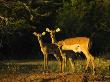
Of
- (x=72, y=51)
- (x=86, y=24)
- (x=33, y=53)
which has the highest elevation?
(x=72, y=51)

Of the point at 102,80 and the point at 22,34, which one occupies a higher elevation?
the point at 102,80


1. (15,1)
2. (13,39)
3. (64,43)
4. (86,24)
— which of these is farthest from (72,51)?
(86,24)

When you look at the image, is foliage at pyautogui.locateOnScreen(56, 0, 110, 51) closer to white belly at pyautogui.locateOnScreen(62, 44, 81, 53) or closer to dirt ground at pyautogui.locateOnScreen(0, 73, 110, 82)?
white belly at pyautogui.locateOnScreen(62, 44, 81, 53)

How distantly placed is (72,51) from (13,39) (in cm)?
1098

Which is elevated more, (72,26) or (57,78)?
(57,78)

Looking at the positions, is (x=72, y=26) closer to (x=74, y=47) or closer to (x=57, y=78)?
(x=74, y=47)

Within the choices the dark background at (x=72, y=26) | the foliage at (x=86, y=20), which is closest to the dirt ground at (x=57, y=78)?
the dark background at (x=72, y=26)

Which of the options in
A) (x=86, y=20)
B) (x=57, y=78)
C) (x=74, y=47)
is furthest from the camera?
(x=86, y=20)

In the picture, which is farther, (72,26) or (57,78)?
(72,26)

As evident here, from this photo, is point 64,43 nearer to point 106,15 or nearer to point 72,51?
point 72,51

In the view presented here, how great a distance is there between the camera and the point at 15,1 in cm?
2059

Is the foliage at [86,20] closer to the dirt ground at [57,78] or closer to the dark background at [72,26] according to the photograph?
the dark background at [72,26]

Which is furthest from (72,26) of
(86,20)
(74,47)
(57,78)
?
(57,78)

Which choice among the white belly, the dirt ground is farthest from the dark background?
the dirt ground
